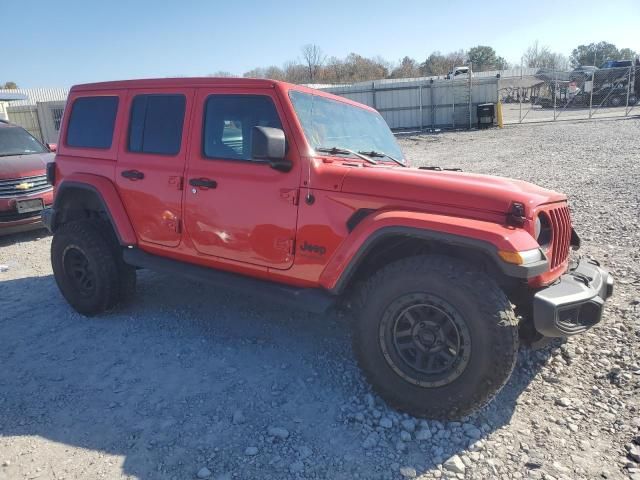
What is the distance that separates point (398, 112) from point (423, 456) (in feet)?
80.8

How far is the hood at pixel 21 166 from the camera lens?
7348mm

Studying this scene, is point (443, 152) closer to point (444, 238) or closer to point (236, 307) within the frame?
point (236, 307)

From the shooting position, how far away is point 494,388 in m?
2.62

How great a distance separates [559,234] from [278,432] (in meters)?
2.14

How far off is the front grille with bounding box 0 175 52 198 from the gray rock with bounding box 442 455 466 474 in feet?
24.6

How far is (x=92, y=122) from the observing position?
172 inches

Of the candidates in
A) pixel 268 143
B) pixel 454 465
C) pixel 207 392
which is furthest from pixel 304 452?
pixel 268 143

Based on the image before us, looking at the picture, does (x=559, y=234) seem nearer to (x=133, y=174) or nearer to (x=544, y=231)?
(x=544, y=231)

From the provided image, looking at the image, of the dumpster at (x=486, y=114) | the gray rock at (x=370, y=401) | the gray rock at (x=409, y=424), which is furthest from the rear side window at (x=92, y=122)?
the dumpster at (x=486, y=114)

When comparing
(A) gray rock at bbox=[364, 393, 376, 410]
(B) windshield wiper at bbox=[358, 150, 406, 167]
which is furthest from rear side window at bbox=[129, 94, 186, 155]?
(A) gray rock at bbox=[364, 393, 376, 410]

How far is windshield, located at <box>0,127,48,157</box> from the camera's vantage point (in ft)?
27.1

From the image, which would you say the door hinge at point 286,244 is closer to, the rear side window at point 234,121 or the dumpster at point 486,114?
the rear side window at point 234,121

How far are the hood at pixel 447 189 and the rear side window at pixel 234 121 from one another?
0.79 metres

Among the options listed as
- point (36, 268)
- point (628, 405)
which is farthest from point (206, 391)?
point (36, 268)
